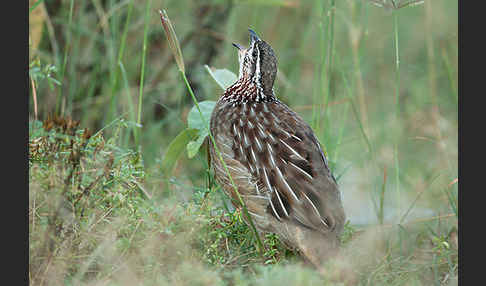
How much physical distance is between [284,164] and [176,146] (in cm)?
87

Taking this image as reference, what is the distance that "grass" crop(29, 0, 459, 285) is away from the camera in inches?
122

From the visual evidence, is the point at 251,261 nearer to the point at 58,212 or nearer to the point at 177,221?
the point at 177,221

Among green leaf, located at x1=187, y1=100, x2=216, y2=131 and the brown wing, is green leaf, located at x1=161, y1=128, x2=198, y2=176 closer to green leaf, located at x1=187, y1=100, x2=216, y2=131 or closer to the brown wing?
green leaf, located at x1=187, y1=100, x2=216, y2=131

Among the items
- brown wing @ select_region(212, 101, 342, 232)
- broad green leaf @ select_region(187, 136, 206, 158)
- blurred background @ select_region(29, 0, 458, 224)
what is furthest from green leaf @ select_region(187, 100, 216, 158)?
blurred background @ select_region(29, 0, 458, 224)

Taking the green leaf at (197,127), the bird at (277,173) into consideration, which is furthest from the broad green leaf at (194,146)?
the bird at (277,173)

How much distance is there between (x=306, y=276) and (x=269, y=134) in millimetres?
1258

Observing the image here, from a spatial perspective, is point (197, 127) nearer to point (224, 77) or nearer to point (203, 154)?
point (203, 154)

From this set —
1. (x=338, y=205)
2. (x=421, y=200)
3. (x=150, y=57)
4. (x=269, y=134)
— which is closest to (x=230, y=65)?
(x=150, y=57)

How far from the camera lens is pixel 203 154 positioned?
4164 mm

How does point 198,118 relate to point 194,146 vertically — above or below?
above

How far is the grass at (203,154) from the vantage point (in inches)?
122

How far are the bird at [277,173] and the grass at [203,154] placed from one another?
164mm

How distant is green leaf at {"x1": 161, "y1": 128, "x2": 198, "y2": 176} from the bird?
154 mm

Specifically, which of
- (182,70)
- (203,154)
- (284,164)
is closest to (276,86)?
(203,154)
